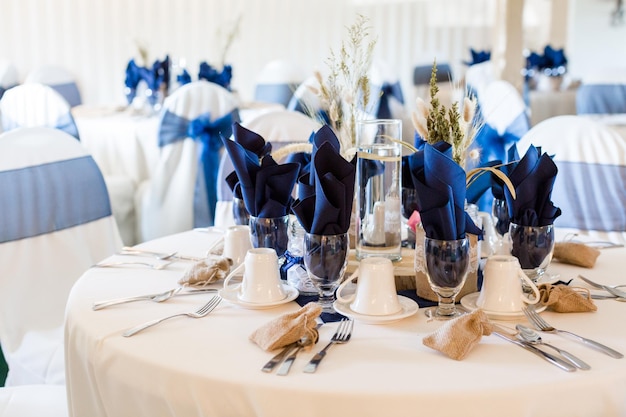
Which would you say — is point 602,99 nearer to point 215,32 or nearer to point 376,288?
point 215,32

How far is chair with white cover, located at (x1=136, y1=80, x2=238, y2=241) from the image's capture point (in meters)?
3.58

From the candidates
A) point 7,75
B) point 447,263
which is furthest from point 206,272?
point 7,75

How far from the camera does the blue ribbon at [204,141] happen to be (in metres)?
3.57

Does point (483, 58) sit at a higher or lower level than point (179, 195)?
higher

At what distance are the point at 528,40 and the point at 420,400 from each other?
813 centimetres

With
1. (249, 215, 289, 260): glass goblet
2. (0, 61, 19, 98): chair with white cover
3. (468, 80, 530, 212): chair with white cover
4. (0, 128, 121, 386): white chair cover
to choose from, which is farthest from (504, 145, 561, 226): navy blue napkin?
(0, 61, 19, 98): chair with white cover

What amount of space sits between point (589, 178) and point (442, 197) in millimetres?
1222

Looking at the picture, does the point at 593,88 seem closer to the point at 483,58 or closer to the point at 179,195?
the point at 483,58

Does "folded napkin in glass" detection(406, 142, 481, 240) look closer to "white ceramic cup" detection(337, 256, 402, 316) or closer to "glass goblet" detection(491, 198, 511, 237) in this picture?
"white ceramic cup" detection(337, 256, 402, 316)

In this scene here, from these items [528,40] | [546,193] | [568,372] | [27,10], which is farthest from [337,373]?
[528,40]

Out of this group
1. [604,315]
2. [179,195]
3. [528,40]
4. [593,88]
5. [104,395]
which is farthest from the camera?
[528,40]

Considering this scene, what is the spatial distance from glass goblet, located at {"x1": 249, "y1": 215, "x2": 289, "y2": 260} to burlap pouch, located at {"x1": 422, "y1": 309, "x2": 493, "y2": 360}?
1.48 feet

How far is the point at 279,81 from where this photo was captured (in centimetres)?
604

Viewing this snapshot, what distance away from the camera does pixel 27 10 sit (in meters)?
7.23
